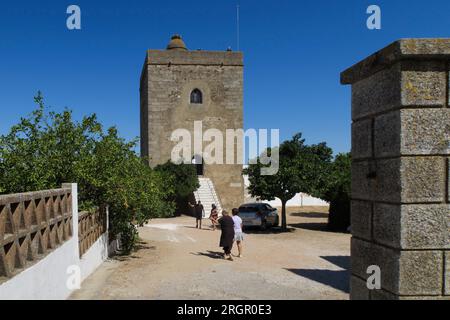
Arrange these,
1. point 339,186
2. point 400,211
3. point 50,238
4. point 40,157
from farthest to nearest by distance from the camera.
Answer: point 339,186
point 40,157
point 50,238
point 400,211

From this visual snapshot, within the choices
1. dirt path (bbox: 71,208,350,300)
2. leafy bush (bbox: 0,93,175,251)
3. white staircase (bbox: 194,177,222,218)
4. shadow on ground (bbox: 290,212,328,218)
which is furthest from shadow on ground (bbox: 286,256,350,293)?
shadow on ground (bbox: 290,212,328,218)

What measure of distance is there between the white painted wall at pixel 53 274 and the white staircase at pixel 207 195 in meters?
16.5

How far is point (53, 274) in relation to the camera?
667cm

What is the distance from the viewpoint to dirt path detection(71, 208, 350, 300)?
325 inches

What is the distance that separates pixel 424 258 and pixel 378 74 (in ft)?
4.62

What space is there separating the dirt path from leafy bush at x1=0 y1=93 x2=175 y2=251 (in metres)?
1.68

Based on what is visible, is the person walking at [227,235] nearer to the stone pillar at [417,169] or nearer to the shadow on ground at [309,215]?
the stone pillar at [417,169]

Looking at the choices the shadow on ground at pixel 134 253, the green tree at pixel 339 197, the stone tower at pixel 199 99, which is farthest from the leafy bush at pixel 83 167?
the stone tower at pixel 199 99

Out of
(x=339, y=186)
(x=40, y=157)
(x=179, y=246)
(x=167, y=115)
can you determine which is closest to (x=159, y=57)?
(x=167, y=115)

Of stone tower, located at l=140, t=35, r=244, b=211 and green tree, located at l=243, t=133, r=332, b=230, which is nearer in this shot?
green tree, located at l=243, t=133, r=332, b=230

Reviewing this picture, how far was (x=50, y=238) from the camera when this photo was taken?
6738 mm

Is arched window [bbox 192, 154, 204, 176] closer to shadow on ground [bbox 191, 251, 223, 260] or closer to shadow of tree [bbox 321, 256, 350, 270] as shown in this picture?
shadow on ground [bbox 191, 251, 223, 260]

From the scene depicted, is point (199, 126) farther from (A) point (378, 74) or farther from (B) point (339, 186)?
(A) point (378, 74)

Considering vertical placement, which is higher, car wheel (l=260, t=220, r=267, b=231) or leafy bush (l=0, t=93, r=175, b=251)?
leafy bush (l=0, t=93, r=175, b=251)
